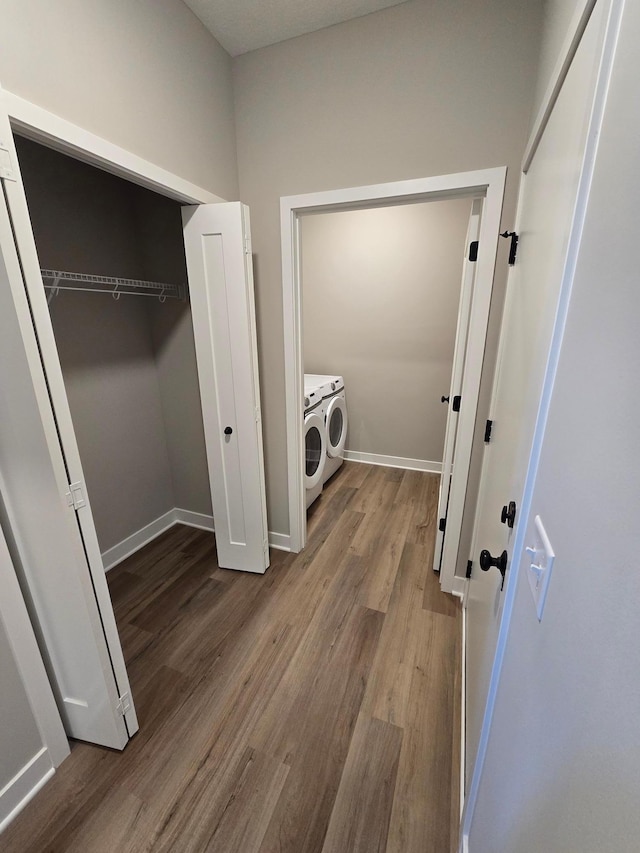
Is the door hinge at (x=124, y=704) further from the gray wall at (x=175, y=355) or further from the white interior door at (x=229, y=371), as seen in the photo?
the gray wall at (x=175, y=355)

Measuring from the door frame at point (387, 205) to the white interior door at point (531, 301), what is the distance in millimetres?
141

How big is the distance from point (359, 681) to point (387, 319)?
2854 mm

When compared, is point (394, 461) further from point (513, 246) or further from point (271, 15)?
point (271, 15)

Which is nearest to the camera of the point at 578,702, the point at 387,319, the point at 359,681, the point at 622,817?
the point at 622,817

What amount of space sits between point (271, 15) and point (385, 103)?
617mm

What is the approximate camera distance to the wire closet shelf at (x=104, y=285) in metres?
1.66

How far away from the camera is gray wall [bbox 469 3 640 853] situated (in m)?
0.33

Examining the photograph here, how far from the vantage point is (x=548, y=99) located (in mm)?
976

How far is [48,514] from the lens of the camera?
3.46ft

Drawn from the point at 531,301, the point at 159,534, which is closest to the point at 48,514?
the point at 531,301

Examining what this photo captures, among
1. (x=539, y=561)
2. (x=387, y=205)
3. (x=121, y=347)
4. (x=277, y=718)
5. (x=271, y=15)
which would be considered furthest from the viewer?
(x=121, y=347)

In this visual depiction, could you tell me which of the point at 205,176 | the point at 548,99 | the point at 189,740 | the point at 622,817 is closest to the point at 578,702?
the point at 622,817

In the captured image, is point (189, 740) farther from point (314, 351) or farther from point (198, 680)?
point (314, 351)

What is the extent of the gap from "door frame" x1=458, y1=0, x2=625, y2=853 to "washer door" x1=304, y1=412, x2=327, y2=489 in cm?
195
